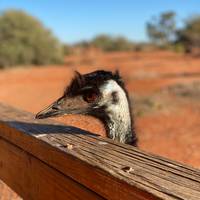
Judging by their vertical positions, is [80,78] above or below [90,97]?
above

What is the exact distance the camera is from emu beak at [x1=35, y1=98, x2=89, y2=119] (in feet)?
8.17

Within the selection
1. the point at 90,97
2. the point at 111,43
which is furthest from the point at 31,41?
the point at 90,97

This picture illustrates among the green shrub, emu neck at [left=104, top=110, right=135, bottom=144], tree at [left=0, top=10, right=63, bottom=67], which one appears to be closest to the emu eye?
emu neck at [left=104, top=110, right=135, bottom=144]

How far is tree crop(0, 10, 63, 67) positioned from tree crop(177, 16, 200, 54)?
1252 centimetres

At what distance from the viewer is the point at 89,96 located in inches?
101

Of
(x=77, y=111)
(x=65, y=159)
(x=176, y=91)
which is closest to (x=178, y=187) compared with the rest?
(x=65, y=159)

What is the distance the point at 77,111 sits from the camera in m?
2.49

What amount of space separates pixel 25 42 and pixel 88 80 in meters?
38.6

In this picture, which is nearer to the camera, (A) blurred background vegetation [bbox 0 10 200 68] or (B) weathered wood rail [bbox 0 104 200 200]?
(B) weathered wood rail [bbox 0 104 200 200]

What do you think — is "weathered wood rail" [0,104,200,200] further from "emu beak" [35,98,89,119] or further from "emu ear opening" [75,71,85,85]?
"emu ear opening" [75,71,85,85]

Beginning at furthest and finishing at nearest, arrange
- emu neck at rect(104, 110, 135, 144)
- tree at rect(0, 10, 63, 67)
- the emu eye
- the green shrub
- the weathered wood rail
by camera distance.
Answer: the green shrub
tree at rect(0, 10, 63, 67)
the emu eye
emu neck at rect(104, 110, 135, 144)
the weathered wood rail

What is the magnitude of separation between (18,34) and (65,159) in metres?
39.2

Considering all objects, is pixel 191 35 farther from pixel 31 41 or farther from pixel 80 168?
pixel 80 168

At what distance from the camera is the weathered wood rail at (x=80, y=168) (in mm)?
1204
